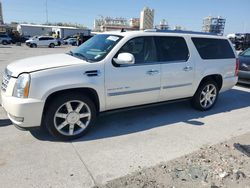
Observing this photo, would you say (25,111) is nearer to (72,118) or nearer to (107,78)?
(72,118)

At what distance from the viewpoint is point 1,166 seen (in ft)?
10.0

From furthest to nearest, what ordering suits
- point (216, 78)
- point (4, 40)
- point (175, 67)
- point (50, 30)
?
1. point (50, 30)
2. point (4, 40)
3. point (216, 78)
4. point (175, 67)

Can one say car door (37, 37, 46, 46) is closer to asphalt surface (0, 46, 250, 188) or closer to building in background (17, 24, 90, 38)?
building in background (17, 24, 90, 38)

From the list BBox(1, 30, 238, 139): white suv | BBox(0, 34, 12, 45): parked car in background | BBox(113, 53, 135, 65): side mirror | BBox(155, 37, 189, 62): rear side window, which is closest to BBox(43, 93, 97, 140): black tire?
BBox(1, 30, 238, 139): white suv

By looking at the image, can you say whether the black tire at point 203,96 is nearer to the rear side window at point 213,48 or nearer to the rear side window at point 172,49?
the rear side window at point 213,48

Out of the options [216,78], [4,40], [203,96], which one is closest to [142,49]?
[203,96]

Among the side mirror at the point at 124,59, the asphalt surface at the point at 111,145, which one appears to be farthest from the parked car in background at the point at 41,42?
the side mirror at the point at 124,59

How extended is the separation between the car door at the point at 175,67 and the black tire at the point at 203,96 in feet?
1.15

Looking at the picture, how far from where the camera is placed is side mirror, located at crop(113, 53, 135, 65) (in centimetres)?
384

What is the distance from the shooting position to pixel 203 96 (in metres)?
5.48

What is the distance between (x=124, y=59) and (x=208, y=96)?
8.84 ft

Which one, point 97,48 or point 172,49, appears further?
point 172,49

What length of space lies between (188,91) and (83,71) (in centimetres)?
249

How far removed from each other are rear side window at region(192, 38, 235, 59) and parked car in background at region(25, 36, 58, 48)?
108ft
